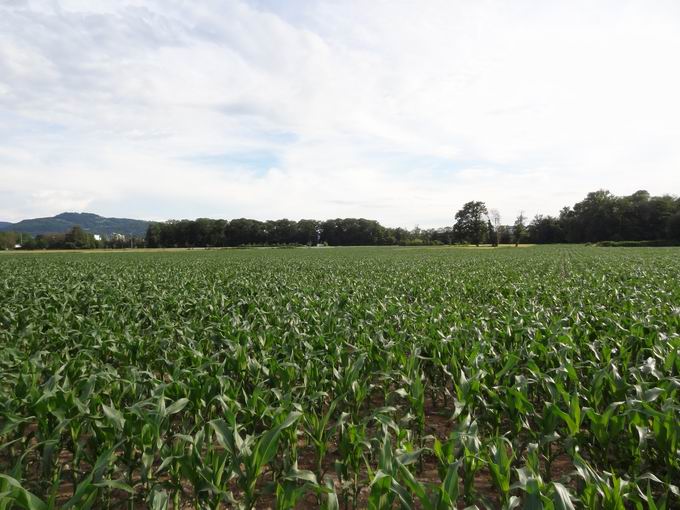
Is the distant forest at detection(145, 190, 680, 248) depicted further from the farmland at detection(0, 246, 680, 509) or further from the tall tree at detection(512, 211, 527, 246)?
the farmland at detection(0, 246, 680, 509)

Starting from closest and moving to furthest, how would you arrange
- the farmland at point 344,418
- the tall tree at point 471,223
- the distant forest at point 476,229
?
the farmland at point 344,418, the distant forest at point 476,229, the tall tree at point 471,223

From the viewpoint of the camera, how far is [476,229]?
11025 centimetres

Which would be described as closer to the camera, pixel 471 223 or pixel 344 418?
pixel 344 418

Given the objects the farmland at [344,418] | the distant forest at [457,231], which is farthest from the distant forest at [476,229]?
the farmland at [344,418]

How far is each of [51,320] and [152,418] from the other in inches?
274

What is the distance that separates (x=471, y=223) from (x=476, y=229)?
220 centimetres

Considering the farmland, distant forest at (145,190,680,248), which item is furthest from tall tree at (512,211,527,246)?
the farmland

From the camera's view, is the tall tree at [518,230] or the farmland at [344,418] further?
the tall tree at [518,230]

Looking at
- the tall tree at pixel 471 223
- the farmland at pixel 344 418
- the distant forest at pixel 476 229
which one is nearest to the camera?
the farmland at pixel 344 418

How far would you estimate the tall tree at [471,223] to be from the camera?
362 ft

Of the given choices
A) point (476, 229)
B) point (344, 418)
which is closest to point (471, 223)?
point (476, 229)

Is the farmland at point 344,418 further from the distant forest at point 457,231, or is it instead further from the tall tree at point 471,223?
the tall tree at point 471,223

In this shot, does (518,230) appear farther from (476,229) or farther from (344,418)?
(344,418)

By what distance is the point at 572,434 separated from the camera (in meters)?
3.30
